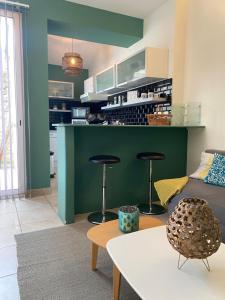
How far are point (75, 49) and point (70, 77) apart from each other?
41.3 inches

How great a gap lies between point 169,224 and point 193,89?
272 centimetres

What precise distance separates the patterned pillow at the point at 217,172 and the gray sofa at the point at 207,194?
0.06 meters

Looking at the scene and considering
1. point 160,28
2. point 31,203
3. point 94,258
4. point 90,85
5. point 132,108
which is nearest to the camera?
point 94,258

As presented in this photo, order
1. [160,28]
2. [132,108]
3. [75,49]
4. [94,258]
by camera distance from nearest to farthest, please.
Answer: [94,258], [160,28], [132,108], [75,49]

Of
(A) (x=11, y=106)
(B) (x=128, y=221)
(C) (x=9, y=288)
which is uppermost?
(A) (x=11, y=106)

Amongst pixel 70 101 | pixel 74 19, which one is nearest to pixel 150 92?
pixel 74 19

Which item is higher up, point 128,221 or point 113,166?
point 113,166

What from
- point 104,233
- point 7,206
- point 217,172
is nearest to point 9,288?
point 104,233

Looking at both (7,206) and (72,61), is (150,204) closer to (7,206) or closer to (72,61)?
(7,206)

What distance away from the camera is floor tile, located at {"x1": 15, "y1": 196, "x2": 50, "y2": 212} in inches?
117

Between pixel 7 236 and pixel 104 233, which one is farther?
pixel 7 236

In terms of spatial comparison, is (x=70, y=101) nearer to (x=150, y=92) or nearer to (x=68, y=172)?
(x=150, y=92)

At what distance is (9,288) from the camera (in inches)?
58.9

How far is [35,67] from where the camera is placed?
331 centimetres
